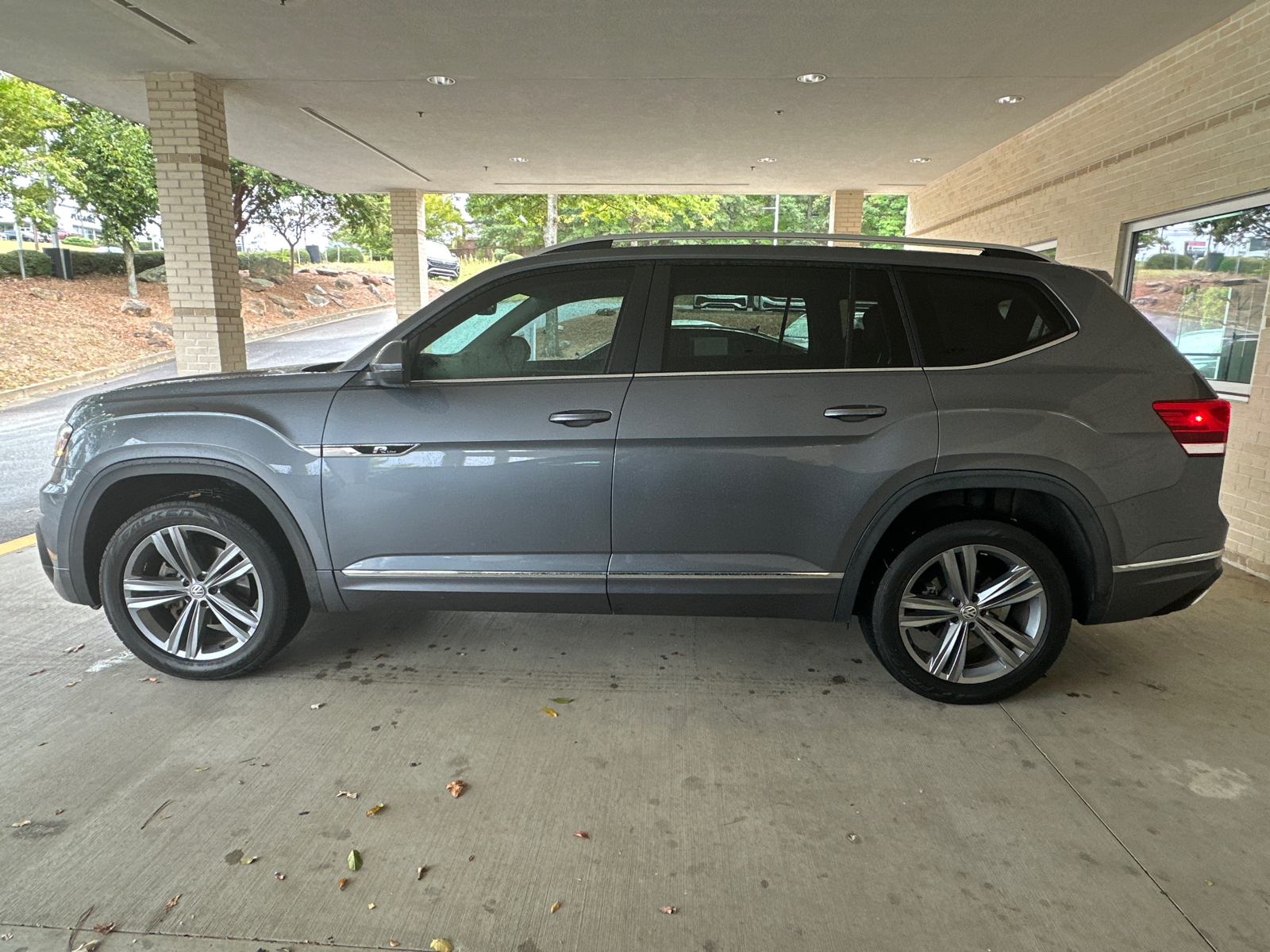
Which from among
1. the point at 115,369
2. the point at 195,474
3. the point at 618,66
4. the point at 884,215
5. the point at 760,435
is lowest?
the point at 115,369

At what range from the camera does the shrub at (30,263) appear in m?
22.1

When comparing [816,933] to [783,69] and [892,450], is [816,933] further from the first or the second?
[783,69]

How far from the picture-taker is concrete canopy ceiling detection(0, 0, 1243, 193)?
5965 millimetres

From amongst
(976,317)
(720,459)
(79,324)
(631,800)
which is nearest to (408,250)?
(79,324)

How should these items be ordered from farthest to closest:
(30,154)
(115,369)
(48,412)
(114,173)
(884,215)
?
(884,215) → (114,173) → (30,154) → (115,369) → (48,412)

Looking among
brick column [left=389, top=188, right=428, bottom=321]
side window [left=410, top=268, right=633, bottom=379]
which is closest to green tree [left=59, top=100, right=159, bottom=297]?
brick column [left=389, top=188, right=428, bottom=321]

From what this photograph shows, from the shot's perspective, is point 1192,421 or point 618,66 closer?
point 1192,421

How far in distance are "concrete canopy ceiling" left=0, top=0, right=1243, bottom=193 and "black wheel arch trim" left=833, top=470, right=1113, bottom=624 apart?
4.54m

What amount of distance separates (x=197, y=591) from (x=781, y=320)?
2.76 meters

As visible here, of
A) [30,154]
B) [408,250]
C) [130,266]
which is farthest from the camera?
[130,266]

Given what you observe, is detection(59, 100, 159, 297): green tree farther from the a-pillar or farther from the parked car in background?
the a-pillar

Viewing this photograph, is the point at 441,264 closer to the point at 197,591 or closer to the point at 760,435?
the point at 197,591

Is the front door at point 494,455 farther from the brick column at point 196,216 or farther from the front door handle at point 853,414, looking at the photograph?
the brick column at point 196,216

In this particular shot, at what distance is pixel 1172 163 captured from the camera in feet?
20.3
